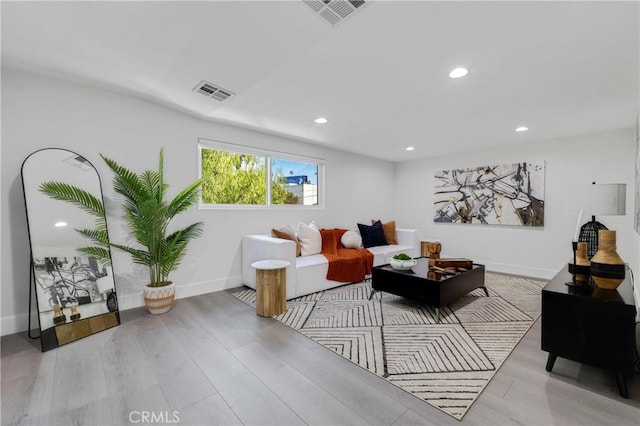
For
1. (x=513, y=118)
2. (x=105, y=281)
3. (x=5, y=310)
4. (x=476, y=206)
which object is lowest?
(x=5, y=310)

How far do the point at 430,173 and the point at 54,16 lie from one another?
18.2ft

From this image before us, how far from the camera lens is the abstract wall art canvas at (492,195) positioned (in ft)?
14.3

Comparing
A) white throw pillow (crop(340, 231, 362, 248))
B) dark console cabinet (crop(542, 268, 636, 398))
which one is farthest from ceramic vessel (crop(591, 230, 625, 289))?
white throw pillow (crop(340, 231, 362, 248))

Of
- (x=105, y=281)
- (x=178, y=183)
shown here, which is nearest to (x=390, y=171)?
(x=178, y=183)

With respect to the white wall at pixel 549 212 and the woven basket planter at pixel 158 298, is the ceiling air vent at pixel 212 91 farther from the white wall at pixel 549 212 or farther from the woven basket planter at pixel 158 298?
the white wall at pixel 549 212

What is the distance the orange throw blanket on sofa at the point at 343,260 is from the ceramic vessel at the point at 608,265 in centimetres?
245

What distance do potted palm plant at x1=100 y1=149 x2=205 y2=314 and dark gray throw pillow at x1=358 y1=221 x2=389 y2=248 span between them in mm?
2806

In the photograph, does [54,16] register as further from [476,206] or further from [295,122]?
[476,206]

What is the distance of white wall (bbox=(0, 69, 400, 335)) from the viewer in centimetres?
234

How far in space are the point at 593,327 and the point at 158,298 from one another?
344cm

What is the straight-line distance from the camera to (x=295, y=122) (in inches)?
141

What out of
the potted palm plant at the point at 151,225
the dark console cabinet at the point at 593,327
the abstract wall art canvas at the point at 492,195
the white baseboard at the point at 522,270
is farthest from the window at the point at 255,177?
→ the dark console cabinet at the point at 593,327

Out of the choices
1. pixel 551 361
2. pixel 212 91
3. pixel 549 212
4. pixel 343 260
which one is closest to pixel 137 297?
pixel 212 91

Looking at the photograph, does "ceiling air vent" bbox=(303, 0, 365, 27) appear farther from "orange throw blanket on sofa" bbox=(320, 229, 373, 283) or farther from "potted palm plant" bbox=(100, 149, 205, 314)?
"orange throw blanket on sofa" bbox=(320, 229, 373, 283)
